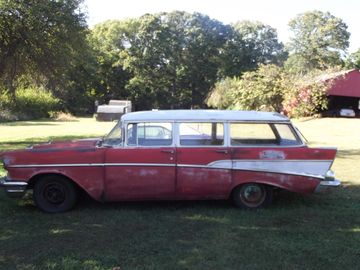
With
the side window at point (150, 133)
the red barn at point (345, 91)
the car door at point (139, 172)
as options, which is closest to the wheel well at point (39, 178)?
the car door at point (139, 172)

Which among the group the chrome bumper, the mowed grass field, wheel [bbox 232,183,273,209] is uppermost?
the chrome bumper

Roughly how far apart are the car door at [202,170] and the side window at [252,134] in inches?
11.0

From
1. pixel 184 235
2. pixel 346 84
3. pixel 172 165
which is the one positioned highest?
pixel 346 84

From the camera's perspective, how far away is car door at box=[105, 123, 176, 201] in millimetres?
7102

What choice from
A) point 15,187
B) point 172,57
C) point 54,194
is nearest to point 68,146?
point 54,194

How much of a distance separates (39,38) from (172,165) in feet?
36.4

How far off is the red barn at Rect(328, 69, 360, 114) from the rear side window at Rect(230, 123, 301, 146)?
103 feet

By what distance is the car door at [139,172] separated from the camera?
7102 mm

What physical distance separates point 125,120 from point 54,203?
65.6 inches

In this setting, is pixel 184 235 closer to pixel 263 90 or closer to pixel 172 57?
pixel 263 90

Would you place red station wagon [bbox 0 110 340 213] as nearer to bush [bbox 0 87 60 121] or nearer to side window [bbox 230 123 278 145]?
side window [bbox 230 123 278 145]

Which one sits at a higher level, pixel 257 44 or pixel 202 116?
pixel 257 44

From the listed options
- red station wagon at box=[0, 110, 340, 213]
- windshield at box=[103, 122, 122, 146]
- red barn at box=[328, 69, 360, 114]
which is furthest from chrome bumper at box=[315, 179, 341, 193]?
red barn at box=[328, 69, 360, 114]

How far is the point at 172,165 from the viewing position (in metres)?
7.11
